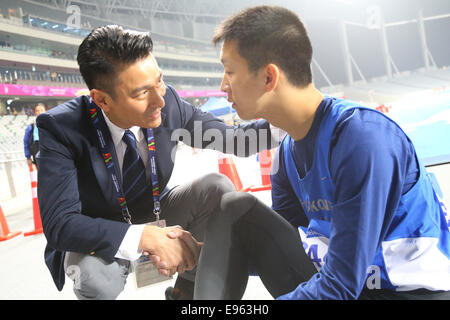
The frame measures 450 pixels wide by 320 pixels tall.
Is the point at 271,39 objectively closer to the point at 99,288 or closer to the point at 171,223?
the point at 171,223

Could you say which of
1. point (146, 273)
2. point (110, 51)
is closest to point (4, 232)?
point (146, 273)

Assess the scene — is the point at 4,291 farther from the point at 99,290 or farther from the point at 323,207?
the point at 323,207

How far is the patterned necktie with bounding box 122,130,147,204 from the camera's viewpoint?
759 mm

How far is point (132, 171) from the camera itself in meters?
0.77

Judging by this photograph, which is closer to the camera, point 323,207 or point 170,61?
point 323,207

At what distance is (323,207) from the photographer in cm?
62

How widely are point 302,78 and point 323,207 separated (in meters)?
0.26

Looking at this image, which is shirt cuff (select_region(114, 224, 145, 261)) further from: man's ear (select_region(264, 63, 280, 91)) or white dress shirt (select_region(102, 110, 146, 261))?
man's ear (select_region(264, 63, 280, 91))

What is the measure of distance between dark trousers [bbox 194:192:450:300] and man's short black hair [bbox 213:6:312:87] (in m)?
0.26

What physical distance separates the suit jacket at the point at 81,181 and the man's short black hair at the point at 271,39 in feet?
0.89

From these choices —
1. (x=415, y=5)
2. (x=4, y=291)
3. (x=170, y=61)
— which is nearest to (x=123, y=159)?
(x=4, y=291)

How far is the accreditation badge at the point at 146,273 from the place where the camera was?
69cm

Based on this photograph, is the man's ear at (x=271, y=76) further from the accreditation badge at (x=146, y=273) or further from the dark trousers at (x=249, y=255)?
the accreditation badge at (x=146, y=273)
